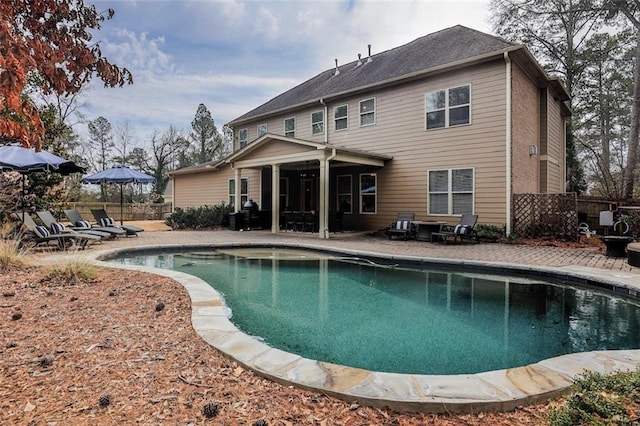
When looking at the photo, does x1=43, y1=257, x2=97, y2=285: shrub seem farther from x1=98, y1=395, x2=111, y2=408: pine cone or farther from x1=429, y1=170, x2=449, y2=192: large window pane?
x1=429, y1=170, x2=449, y2=192: large window pane

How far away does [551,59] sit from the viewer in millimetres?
19250

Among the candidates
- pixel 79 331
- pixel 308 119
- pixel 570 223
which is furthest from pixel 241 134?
pixel 79 331

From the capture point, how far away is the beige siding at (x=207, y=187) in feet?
56.2

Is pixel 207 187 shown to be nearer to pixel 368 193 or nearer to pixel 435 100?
pixel 368 193

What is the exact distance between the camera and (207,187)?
19328 mm

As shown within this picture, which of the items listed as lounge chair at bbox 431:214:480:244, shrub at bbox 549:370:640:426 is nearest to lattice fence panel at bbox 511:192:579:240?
lounge chair at bbox 431:214:480:244

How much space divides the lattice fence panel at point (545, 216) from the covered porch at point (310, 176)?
4.54 m

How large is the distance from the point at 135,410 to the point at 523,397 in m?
2.31

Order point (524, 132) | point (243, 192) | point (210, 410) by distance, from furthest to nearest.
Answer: point (243, 192) → point (524, 132) → point (210, 410)

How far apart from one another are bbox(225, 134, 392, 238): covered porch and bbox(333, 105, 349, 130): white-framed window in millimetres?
1601

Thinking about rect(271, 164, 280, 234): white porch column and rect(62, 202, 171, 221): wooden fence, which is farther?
rect(62, 202, 171, 221): wooden fence

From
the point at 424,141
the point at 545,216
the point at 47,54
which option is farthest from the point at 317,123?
the point at 47,54

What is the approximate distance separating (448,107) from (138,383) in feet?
37.2

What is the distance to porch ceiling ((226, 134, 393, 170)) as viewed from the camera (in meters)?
11.2
